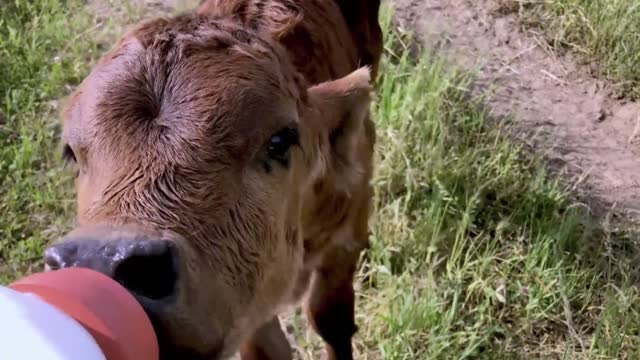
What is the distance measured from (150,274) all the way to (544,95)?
351 cm

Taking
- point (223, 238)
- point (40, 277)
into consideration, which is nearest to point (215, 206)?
point (223, 238)

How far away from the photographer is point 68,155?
2652 mm

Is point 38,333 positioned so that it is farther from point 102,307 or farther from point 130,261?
point 130,261

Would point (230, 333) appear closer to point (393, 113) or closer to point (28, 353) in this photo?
point (28, 353)

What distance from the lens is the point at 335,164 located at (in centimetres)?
312

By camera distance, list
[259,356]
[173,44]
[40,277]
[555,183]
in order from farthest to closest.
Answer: [555,183] → [259,356] → [173,44] → [40,277]

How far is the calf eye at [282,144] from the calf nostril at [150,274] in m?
0.54

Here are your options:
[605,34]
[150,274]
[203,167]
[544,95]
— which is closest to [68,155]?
[203,167]

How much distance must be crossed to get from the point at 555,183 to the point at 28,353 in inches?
139

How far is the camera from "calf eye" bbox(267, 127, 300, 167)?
→ 250cm

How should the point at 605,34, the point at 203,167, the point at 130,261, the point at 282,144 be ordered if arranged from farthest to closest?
the point at 605,34 → the point at 282,144 → the point at 203,167 → the point at 130,261

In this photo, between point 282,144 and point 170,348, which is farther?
point 282,144

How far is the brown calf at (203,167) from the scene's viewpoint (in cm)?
209

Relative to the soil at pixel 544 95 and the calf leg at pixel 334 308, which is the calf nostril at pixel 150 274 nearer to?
the calf leg at pixel 334 308
